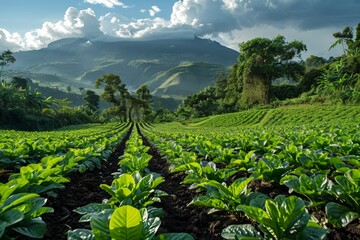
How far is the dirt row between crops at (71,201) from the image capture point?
3234 millimetres

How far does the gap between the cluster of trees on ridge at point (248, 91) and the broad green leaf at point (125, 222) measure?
3468 cm

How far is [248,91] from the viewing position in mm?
58812

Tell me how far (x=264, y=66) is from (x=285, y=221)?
59459 mm

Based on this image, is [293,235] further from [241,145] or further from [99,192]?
[241,145]

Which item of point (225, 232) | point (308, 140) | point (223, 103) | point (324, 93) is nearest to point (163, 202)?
point (225, 232)

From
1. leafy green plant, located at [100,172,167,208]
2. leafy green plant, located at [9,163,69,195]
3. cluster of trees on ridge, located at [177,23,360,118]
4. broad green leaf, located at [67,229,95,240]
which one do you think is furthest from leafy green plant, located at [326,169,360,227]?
cluster of trees on ridge, located at [177,23,360,118]

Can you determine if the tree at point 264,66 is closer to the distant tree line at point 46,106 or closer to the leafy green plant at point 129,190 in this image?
the distant tree line at point 46,106

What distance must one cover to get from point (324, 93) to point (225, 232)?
135 feet

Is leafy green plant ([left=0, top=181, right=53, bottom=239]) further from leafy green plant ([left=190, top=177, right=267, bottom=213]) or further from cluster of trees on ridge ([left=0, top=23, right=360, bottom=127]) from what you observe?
cluster of trees on ridge ([left=0, top=23, right=360, bottom=127])

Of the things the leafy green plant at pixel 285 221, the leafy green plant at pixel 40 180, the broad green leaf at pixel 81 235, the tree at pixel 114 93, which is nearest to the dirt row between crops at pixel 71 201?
the leafy green plant at pixel 40 180

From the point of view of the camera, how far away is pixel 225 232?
2219 mm

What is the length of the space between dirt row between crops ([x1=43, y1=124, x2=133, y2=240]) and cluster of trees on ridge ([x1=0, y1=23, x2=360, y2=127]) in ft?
106

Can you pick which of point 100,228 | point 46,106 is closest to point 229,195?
point 100,228

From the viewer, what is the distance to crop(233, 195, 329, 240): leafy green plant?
2.12 metres
